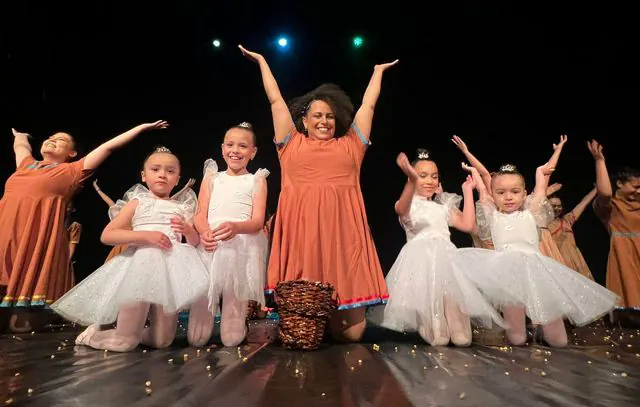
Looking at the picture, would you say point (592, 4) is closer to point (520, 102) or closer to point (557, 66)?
point (557, 66)

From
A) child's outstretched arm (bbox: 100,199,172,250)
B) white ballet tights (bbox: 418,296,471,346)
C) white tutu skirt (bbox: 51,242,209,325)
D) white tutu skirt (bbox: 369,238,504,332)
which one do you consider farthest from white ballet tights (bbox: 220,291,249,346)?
white ballet tights (bbox: 418,296,471,346)

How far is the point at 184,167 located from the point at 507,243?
313cm

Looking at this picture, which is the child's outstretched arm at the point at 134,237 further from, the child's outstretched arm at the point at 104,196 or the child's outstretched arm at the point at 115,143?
the child's outstretched arm at the point at 104,196

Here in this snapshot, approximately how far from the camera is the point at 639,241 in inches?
154

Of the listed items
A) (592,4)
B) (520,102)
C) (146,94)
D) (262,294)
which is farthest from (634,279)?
(146,94)


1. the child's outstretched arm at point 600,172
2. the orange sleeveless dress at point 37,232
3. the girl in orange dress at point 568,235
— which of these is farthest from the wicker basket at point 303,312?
the girl in orange dress at point 568,235

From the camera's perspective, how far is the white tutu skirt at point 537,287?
7.76 feet

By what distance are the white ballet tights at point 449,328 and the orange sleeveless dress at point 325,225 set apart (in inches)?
11.5

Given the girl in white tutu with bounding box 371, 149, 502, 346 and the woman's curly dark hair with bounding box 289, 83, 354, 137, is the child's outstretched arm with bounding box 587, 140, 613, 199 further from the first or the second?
the woman's curly dark hair with bounding box 289, 83, 354, 137

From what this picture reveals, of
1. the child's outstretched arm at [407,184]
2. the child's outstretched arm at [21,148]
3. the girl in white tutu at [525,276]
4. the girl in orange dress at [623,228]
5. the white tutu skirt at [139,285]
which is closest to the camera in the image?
the white tutu skirt at [139,285]

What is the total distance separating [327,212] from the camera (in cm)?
251

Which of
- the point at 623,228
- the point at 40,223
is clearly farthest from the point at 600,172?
the point at 40,223

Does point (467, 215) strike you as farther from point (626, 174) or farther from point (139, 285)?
point (626, 174)

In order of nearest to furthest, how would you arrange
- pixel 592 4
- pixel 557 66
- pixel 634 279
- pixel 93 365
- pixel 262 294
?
pixel 93 365
pixel 262 294
pixel 634 279
pixel 592 4
pixel 557 66
